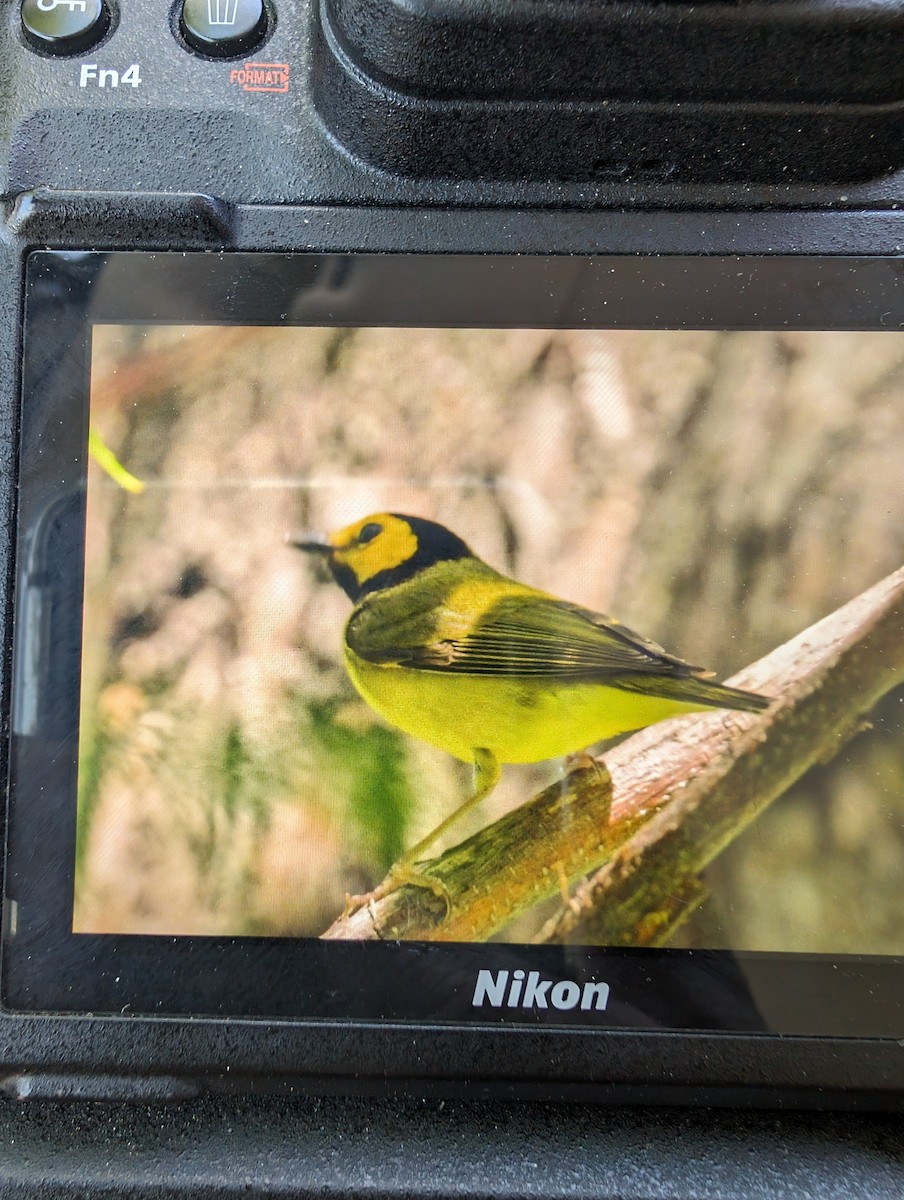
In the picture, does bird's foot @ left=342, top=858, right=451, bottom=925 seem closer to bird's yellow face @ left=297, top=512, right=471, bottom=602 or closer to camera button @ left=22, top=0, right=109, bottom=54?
bird's yellow face @ left=297, top=512, right=471, bottom=602

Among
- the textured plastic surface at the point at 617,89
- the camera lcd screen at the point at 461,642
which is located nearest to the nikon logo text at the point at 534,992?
the camera lcd screen at the point at 461,642

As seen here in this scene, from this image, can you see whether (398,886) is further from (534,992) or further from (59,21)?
(59,21)

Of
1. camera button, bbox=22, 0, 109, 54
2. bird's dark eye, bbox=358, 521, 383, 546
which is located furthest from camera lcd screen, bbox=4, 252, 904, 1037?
camera button, bbox=22, 0, 109, 54

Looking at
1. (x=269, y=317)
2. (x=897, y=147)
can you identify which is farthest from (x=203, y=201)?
(x=897, y=147)

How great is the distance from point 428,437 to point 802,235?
8.2 inches

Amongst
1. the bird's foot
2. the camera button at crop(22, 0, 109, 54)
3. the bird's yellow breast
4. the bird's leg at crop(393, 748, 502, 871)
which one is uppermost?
the camera button at crop(22, 0, 109, 54)

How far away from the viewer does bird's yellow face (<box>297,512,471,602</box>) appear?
40 cm

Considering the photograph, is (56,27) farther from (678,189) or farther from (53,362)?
(678,189)

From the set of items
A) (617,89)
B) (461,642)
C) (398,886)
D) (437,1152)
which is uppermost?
(617,89)

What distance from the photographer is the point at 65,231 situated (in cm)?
41

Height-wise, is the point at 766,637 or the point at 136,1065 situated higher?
the point at 766,637

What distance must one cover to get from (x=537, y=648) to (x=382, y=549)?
3.4 inches

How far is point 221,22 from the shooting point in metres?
0.41

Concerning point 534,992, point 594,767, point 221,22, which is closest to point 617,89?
point 221,22
